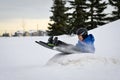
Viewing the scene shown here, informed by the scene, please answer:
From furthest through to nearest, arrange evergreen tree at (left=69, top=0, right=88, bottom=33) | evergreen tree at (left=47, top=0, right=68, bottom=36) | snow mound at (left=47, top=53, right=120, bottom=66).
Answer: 1. evergreen tree at (left=47, top=0, right=68, bottom=36)
2. evergreen tree at (left=69, top=0, right=88, bottom=33)
3. snow mound at (left=47, top=53, right=120, bottom=66)

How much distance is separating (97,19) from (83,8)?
3269mm

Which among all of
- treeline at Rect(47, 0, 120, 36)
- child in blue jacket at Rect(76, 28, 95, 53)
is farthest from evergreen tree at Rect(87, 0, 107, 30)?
child in blue jacket at Rect(76, 28, 95, 53)

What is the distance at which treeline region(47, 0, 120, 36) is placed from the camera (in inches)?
1540

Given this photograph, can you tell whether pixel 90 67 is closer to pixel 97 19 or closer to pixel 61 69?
pixel 61 69

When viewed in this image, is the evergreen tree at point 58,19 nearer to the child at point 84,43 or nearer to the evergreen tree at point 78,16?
the evergreen tree at point 78,16

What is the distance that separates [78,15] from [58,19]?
403 cm

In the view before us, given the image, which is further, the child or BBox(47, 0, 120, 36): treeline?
BBox(47, 0, 120, 36): treeline

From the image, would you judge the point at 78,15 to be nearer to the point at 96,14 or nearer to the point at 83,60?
the point at 96,14

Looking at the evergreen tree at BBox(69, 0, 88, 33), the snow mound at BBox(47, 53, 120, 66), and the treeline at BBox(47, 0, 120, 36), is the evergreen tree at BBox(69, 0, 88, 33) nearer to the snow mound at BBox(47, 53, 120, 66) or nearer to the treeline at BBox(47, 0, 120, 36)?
the treeline at BBox(47, 0, 120, 36)

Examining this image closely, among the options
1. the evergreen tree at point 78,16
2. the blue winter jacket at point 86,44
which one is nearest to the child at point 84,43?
the blue winter jacket at point 86,44

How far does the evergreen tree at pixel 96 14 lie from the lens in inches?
1596

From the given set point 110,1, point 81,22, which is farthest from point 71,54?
point 110,1

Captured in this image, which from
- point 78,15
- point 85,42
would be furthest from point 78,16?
point 85,42

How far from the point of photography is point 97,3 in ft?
135
